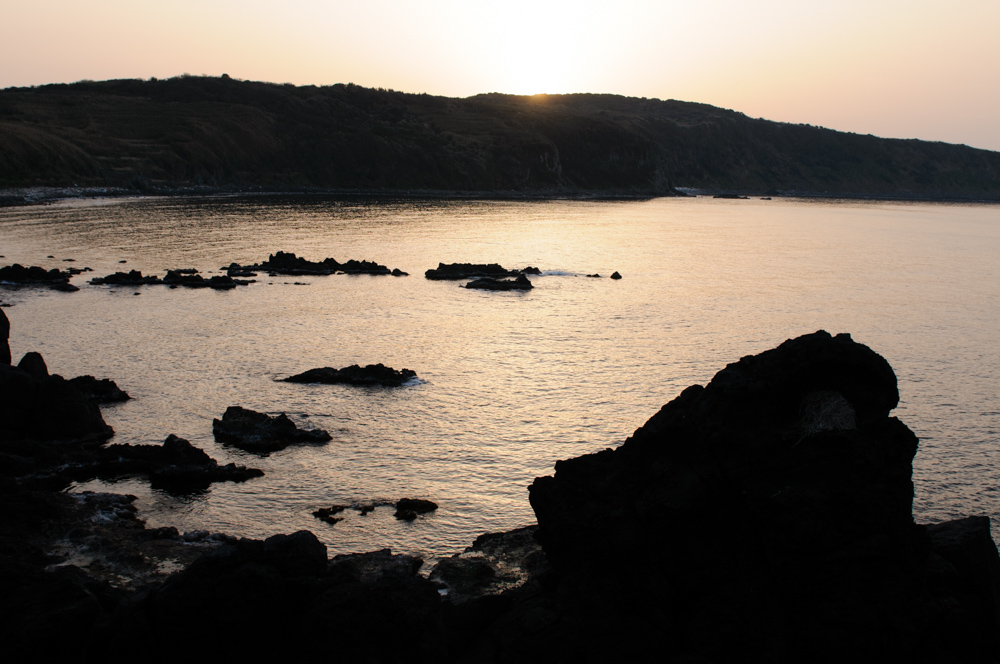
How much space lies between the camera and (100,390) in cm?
2506

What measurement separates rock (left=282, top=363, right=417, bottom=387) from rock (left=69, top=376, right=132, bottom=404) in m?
5.50

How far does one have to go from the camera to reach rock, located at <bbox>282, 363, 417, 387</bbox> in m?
28.1

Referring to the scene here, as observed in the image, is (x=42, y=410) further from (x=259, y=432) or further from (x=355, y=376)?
(x=355, y=376)

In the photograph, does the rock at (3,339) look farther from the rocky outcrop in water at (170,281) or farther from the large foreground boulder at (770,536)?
the rocky outcrop in water at (170,281)

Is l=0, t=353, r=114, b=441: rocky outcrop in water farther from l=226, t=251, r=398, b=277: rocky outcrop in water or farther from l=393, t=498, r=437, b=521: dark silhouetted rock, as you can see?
l=226, t=251, r=398, b=277: rocky outcrop in water

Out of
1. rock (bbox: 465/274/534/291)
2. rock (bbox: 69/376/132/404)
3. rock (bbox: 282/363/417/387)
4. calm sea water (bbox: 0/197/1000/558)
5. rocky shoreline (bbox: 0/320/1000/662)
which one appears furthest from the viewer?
rock (bbox: 465/274/534/291)

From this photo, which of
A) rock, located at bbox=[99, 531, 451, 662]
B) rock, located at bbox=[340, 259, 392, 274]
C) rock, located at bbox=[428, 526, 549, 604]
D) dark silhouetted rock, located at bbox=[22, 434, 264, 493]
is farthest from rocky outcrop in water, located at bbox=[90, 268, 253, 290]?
rock, located at bbox=[99, 531, 451, 662]

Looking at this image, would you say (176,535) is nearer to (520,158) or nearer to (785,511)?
(785,511)

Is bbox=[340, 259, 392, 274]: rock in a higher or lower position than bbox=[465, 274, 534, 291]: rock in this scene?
higher

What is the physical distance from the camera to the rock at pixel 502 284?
53031mm

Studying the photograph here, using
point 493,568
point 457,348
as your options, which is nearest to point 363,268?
point 457,348

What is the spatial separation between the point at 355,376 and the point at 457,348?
7749 mm

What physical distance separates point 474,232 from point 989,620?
286 ft

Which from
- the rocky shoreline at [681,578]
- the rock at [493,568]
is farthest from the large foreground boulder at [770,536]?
the rock at [493,568]
